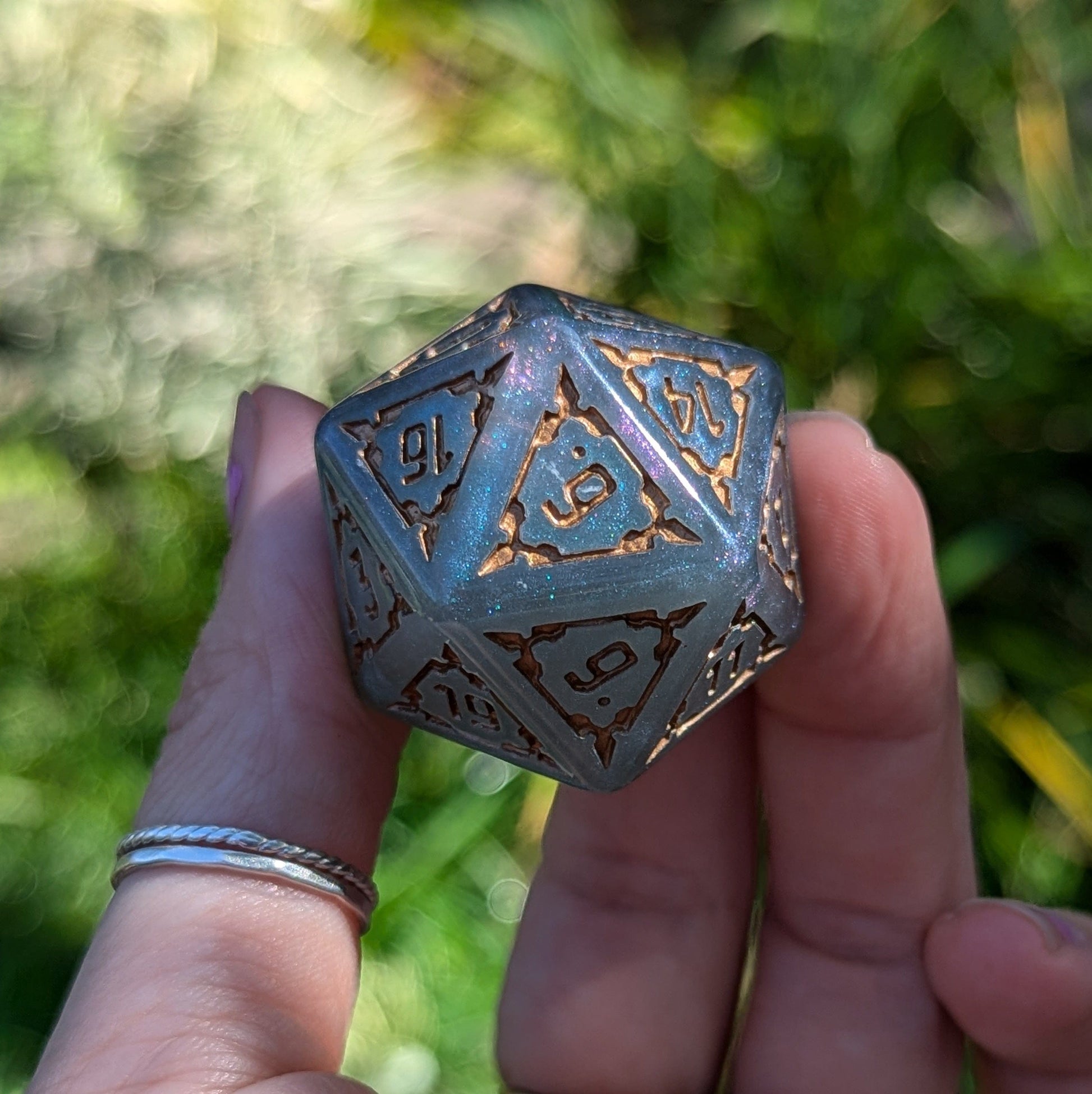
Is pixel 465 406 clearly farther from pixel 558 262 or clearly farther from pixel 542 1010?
pixel 558 262

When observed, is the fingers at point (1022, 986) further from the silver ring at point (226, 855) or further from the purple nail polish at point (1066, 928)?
the silver ring at point (226, 855)

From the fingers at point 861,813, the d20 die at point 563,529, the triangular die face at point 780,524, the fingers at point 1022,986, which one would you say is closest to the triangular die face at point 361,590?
the d20 die at point 563,529

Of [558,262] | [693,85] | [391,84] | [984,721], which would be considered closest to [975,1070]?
[984,721]

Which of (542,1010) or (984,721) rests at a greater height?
(542,1010)

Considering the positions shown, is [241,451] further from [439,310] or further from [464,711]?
[439,310]

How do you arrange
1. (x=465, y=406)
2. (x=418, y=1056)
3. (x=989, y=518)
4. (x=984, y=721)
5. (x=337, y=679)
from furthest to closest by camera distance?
(x=989, y=518) < (x=984, y=721) < (x=418, y=1056) < (x=337, y=679) < (x=465, y=406)

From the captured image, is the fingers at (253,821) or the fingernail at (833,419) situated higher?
the fingernail at (833,419)
